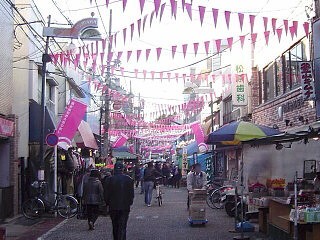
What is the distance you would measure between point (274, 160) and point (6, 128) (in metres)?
8.25

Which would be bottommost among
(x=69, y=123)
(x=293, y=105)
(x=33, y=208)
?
(x=33, y=208)

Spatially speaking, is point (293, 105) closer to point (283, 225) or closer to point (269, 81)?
point (269, 81)

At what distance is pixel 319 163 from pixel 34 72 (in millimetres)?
11373

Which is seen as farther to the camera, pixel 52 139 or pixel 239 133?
pixel 52 139

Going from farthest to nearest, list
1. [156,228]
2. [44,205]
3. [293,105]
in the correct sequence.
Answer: [44,205] < [293,105] < [156,228]

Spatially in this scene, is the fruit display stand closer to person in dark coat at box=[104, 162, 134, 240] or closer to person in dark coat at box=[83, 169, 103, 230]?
person in dark coat at box=[83, 169, 103, 230]

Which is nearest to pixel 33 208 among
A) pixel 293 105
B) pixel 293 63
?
pixel 293 105

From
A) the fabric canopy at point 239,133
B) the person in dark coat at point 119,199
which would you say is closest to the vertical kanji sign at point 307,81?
the fabric canopy at point 239,133

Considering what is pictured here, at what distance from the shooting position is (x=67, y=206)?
17.7 m

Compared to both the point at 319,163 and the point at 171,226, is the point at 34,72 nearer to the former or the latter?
the point at 171,226

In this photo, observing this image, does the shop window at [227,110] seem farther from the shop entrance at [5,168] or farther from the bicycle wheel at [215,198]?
the shop entrance at [5,168]

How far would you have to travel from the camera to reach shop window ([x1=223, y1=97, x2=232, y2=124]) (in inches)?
1229

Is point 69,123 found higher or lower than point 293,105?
lower

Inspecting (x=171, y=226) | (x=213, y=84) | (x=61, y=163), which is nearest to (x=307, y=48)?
(x=171, y=226)
